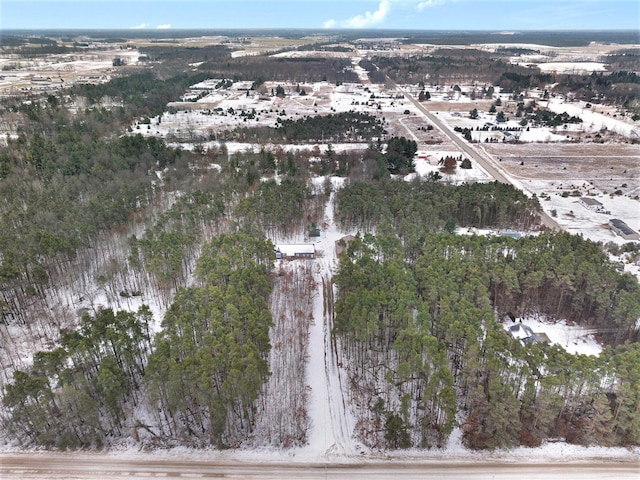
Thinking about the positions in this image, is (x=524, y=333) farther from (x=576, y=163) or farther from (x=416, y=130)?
(x=416, y=130)

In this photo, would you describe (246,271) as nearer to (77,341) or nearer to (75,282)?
(77,341)

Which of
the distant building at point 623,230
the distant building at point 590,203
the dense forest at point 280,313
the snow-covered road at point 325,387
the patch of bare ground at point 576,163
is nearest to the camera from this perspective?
the dense forest at point 280,313

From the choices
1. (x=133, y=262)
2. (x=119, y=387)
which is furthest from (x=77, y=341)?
(x=133, y=262)

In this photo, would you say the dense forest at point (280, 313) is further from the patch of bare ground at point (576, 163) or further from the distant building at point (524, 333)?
the patch of bare ground at point (576, 163)

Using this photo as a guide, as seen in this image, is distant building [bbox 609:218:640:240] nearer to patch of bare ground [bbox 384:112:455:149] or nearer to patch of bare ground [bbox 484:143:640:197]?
patch of bare ground [bbox 484:143:640:197]

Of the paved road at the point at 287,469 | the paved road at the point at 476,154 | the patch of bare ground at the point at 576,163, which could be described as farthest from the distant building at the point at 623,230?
the paved road at the point at 287,469
